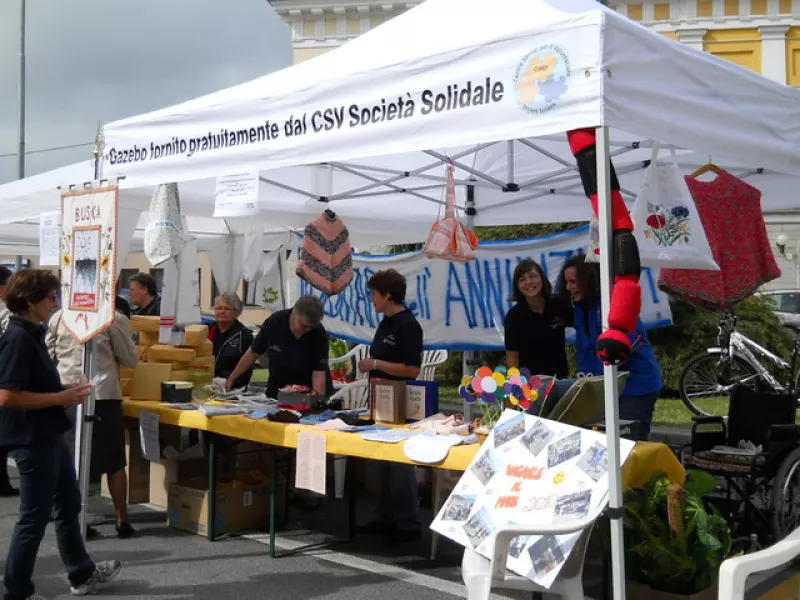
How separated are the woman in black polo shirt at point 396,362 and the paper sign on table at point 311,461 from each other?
65cm

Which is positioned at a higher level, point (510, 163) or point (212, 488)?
point (510, 163)

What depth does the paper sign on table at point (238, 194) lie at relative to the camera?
4.40 m

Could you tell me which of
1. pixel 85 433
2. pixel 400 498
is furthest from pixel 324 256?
pixel 85 433

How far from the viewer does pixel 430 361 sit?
8.73 m

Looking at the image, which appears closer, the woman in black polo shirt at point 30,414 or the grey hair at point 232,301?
the woman in black polo shirt at point 30,414

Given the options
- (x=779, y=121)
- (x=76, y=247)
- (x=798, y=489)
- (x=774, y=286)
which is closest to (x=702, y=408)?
(x=798, y=489)

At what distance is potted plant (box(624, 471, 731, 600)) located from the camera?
3.19m

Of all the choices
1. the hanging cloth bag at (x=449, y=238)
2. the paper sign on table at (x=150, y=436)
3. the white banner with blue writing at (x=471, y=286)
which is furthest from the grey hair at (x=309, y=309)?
the white banner with blue writing at (x=471, y=286)

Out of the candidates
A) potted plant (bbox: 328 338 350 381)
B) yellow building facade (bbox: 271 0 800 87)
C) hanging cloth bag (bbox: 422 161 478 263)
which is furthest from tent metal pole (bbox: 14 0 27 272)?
yellow building facade (bbox: 271 0 800 87)

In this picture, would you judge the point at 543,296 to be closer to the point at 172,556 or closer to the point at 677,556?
the point at 677,556

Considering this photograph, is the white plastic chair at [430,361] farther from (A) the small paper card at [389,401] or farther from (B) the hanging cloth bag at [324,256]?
(A) the small paper card at [389,401]

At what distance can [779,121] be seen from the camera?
3.70m

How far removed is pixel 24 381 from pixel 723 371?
760cm

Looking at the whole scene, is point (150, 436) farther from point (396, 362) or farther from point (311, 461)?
point (396, 362)
